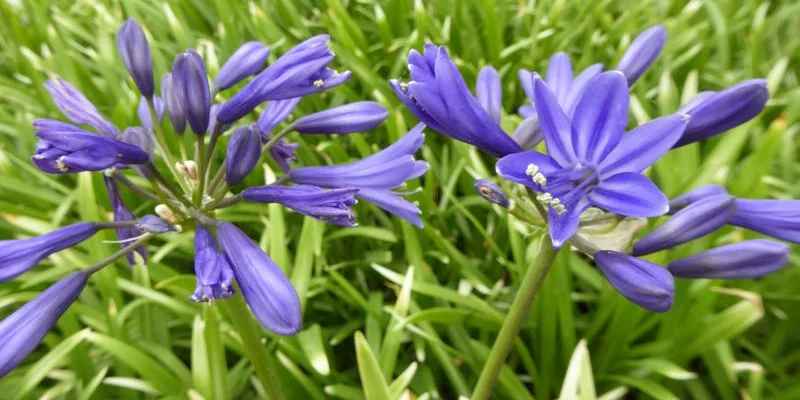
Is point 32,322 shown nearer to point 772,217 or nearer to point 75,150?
point 75,150

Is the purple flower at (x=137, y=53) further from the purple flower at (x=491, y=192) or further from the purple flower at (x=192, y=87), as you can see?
the purple flower at (x=491, y=192)

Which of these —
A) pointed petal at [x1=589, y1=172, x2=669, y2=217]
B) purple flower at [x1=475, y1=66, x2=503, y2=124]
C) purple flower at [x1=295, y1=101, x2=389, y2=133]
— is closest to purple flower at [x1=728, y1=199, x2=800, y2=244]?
pointed petal at [x1=589, y1=172, x2=669, y2=217]

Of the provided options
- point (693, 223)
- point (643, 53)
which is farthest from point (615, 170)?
point (643, 53)

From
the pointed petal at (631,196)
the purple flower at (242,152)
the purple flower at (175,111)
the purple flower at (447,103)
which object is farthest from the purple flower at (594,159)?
the purple flower at (175,111)

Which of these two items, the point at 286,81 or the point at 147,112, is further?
the point at 147,112

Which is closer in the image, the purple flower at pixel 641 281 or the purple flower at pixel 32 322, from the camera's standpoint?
the purple flower at pixel 641 281

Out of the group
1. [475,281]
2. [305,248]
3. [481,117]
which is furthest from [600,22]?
[481,117]

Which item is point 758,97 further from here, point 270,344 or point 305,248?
point 270,344
